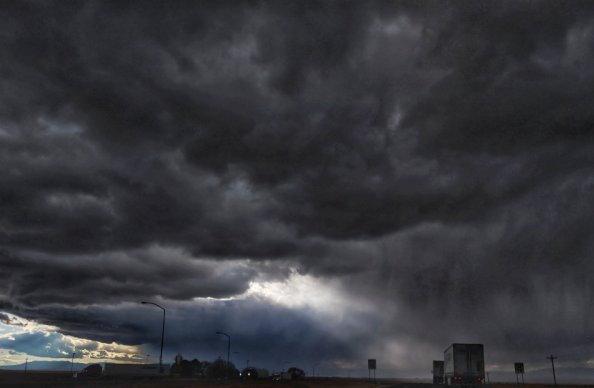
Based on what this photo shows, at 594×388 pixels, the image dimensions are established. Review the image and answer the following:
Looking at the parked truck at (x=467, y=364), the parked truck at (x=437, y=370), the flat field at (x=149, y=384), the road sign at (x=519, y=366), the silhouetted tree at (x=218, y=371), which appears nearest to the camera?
the flat field at (x=149, y=384)

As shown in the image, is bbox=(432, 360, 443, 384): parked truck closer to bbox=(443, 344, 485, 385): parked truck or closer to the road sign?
the road sign

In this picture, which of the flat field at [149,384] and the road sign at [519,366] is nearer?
the flat field at [149,384]

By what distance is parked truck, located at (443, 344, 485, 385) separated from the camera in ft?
170

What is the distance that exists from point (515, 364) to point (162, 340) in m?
58.6

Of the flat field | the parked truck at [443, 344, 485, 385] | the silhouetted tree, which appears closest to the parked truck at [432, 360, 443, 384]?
the flat field

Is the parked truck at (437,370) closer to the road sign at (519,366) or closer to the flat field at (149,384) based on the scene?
the flat field at (149,384)

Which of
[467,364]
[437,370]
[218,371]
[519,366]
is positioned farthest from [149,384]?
[218,371]

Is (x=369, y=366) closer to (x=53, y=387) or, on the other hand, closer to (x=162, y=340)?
(x=162, y=340)

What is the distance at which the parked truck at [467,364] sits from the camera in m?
51.8

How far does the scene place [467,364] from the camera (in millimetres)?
52438

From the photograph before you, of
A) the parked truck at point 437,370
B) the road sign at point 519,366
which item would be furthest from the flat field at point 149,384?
the parked truck at point 437,370

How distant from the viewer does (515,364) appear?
8525cm

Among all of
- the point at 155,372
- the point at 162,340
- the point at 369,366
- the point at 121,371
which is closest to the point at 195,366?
the point at 155,372

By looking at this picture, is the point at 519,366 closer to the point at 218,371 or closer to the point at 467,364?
the point at 467,364
